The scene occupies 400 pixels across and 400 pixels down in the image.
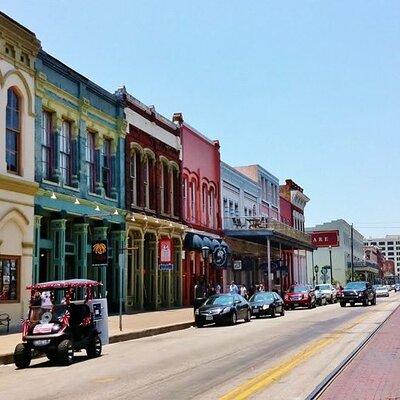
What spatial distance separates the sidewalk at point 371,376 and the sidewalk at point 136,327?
25.1ft

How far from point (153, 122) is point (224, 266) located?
37.4 feet

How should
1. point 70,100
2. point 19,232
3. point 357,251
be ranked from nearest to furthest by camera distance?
1. point 19,232
2. point 70,100
3. point 357,251

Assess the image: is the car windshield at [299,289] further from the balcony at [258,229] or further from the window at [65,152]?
the window at [65,152]

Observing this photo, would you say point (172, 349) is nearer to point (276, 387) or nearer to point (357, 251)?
point (276, 387)

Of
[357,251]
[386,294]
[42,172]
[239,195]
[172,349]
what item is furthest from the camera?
[357,251]

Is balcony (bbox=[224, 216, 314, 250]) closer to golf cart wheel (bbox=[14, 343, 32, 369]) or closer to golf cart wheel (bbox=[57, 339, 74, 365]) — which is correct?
golf cart wheel (bbox=[57, 339, 74, 365])

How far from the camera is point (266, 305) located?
31.6 metres

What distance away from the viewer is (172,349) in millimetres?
17234

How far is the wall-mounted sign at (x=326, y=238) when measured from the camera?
293 ft

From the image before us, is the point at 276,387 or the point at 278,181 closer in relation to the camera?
the point at 276,387

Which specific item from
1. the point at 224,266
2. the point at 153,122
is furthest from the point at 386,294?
the point at 153,122

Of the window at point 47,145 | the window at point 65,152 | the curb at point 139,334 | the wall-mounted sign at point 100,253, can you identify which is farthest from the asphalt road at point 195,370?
the window at point 65,152

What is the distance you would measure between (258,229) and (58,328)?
32107 mm

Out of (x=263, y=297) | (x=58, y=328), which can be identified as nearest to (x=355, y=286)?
(x=263, y=297)
